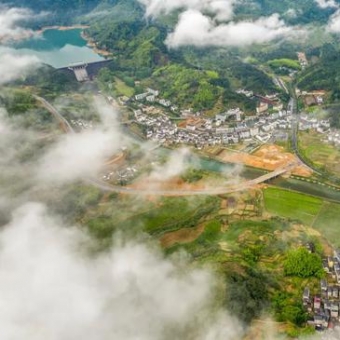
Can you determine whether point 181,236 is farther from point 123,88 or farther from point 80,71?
point 80,71

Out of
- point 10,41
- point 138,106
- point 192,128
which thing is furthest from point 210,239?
point 10,41

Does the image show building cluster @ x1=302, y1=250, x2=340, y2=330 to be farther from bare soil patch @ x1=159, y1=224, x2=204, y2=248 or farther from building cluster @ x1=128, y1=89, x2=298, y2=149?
building cluster @ x1=128, y1=89, x2=298, y2=149

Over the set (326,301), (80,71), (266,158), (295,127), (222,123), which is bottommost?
(295,127)

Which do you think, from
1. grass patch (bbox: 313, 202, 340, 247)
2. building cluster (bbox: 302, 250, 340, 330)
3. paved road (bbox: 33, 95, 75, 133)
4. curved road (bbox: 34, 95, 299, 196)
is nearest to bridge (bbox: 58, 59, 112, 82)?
paved road (bbox: 33, 95, 75, 133)

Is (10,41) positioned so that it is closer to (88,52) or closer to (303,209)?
(88,52)

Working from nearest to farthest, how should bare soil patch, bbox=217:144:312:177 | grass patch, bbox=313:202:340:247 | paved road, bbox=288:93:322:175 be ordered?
grass patch, bbox=313:202:340:247, bare soil patch, bbox=217:144:312:177, paved road, bbox=288:93:322:175

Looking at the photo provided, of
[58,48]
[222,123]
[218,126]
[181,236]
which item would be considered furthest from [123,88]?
[181,236]

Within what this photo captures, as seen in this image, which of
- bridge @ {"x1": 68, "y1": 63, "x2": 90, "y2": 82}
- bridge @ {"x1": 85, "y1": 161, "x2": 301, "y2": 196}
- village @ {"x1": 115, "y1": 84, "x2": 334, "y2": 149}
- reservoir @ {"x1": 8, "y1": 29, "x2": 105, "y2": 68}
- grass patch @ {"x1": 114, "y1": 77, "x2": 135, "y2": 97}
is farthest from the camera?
reservoir @ {"x1": 8, "y1": 29, "x2": 105, "y2": 68}
